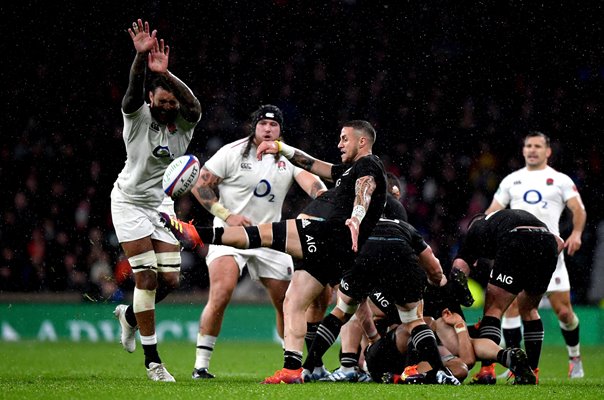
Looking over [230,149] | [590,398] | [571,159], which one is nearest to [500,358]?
[590,398]

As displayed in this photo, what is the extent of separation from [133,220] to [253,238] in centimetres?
143

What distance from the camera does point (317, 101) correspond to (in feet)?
61.4

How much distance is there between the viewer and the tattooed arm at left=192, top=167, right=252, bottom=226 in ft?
26.4

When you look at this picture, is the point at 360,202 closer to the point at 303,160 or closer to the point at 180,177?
the point at 303,160

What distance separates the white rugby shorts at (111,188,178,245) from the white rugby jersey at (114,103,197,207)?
2.4 inches

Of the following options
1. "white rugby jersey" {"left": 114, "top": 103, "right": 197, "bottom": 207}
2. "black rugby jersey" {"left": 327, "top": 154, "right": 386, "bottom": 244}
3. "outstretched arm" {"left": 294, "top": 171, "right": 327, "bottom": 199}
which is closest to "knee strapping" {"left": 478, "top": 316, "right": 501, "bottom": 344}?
"black rugby jersey" {"left": 327, "top": 154, "right": 386, "bottom": 244}

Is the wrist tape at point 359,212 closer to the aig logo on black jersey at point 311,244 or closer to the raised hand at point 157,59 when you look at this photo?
the aig logo on black jersey at point 311,244

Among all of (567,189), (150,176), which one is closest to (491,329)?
(150,176)

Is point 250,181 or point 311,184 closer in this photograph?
point 311,184

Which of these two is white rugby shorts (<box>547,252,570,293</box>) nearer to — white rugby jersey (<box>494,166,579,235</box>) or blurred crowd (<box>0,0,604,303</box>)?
white rugby jersey (<box>494,166,579,235</box>)

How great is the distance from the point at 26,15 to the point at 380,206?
1375cm

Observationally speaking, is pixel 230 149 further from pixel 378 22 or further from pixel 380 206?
pixel 378 22

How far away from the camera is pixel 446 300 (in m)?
7.85

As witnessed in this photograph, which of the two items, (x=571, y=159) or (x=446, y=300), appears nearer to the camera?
(x=446, y=300)
